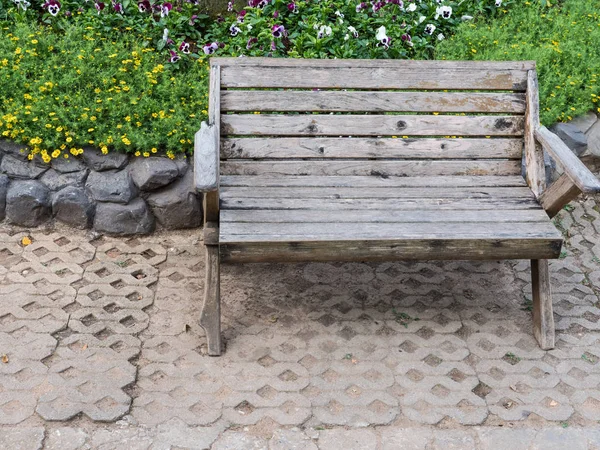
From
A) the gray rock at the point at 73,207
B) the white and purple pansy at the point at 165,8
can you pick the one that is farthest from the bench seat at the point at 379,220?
the white and purple pansy at the point at 165,8

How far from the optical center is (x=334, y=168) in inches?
148

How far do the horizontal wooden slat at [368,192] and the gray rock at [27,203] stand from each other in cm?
112

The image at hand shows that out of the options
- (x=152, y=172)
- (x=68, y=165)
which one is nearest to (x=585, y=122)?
(x=152, y=172)

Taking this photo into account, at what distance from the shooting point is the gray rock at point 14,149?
4.14 m

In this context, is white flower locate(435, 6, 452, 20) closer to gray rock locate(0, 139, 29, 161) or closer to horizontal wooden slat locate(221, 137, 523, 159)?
horizontal wooden slat locate(221, 137, 523, 159)

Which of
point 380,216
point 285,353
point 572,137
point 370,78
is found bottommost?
point 285,353

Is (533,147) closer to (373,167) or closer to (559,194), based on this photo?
(559,194)

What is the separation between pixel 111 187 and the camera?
13.5 ft

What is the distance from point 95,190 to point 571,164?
227 cm

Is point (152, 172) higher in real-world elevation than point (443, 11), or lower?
lower

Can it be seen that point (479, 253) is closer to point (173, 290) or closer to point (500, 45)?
point (173, 290)

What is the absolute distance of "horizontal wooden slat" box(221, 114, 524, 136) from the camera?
367 cm

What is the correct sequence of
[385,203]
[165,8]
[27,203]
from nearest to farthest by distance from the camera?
[385,203]
[27,203]
[165,8]

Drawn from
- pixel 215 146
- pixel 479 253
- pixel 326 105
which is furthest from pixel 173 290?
pixel 479 253
